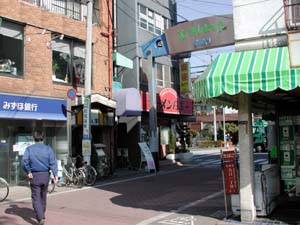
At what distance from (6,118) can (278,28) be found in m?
10.9

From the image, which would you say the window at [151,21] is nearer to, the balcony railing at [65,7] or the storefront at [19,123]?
the balcony railing at [65,7]

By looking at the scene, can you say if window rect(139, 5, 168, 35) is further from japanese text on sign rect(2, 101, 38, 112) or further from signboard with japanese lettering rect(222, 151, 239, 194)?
signboard with japanese lettering rect(222, 151, 239, 194)

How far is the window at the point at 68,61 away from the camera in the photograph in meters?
18.7

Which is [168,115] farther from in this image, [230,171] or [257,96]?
[230,171]

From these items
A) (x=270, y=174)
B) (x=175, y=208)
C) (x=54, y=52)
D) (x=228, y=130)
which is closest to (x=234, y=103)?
(x=270, y=174)

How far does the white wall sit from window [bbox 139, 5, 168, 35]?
698 inches

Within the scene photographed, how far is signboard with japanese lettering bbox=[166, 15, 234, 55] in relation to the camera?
2002 cm

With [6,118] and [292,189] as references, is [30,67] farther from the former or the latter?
[292,189]

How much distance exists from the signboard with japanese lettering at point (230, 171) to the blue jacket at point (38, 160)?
12.3 ft

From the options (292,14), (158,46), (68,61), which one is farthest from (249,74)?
(158,46)

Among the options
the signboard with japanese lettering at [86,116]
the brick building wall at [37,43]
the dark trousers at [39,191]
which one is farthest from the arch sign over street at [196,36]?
the dark trousers at [39,191]

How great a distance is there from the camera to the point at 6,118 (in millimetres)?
15875

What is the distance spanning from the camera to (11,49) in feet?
54.8

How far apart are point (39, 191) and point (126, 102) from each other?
41.8ft
